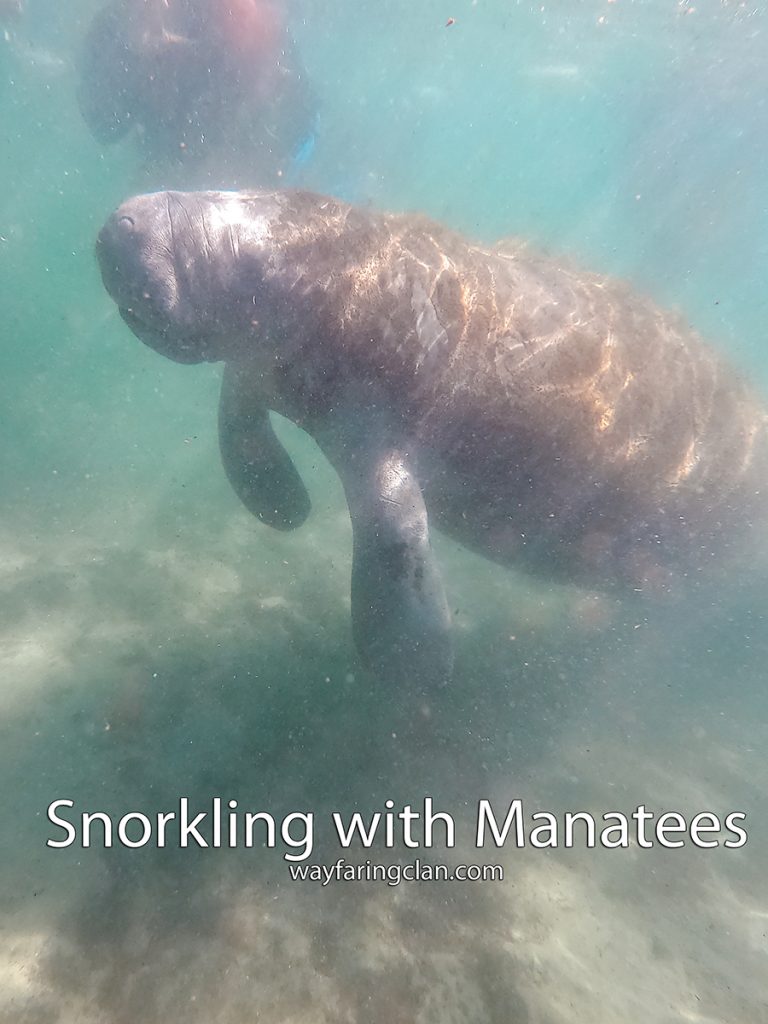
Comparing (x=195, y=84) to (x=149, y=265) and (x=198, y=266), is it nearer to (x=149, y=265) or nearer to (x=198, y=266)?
(x=198, y=266)

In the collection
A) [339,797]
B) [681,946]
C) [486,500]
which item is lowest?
[339,797]

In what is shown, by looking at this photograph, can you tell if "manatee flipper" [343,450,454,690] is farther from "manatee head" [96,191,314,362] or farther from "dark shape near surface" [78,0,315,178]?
"dark shape near surface" [78,0,315,178]

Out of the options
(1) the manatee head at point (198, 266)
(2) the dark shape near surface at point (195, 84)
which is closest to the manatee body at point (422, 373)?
(1) the manatee head at point (198, 266)

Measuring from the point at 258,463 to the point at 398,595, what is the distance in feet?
7.59

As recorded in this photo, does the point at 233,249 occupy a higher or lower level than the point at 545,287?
lower

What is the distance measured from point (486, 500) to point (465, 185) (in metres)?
69.4

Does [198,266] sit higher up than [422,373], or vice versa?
[422,373]

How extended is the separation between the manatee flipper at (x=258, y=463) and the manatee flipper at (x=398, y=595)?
1782mm

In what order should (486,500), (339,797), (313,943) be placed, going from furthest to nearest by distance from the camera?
(486,500), (339,797), (313,943)

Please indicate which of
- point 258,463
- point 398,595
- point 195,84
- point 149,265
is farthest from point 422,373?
point 195,84

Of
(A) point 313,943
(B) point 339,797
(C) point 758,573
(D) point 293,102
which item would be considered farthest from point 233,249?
(D) point 293,102

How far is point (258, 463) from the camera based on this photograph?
5.40m

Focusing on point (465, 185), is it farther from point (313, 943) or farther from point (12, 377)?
point (313, 943)

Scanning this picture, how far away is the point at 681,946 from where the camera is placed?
315 cm
